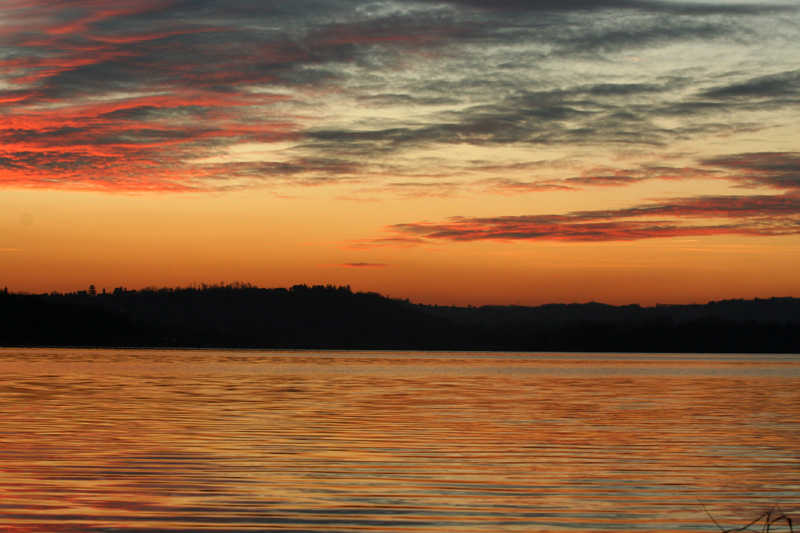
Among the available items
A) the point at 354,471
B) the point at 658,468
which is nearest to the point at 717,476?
the point at 658,468

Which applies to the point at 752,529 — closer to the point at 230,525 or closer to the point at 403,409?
the point at 230,525

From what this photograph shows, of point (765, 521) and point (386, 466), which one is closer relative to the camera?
point (765, 521)

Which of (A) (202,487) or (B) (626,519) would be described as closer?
(B) (626,519)

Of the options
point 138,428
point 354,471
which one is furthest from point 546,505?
point 138,428

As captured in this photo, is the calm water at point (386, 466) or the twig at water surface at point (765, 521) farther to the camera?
the calm water at point (386, 466)

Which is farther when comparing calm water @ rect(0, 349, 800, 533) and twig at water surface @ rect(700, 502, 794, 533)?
calm water @ rect(0, 349, 800, 533)

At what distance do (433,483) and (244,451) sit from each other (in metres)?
6.38

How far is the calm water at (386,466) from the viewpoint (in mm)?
15609

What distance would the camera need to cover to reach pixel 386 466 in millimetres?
21062

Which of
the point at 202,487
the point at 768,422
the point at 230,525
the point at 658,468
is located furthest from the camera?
the point at 768,422

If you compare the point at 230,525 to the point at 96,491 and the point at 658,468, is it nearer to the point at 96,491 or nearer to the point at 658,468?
the point at 96,491

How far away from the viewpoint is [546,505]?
16.8 m

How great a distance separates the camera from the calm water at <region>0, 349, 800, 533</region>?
15609 millimetres

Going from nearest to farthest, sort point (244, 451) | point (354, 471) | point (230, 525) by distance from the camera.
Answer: point (230, 525) → point (354, 471) → point (244, 451)
